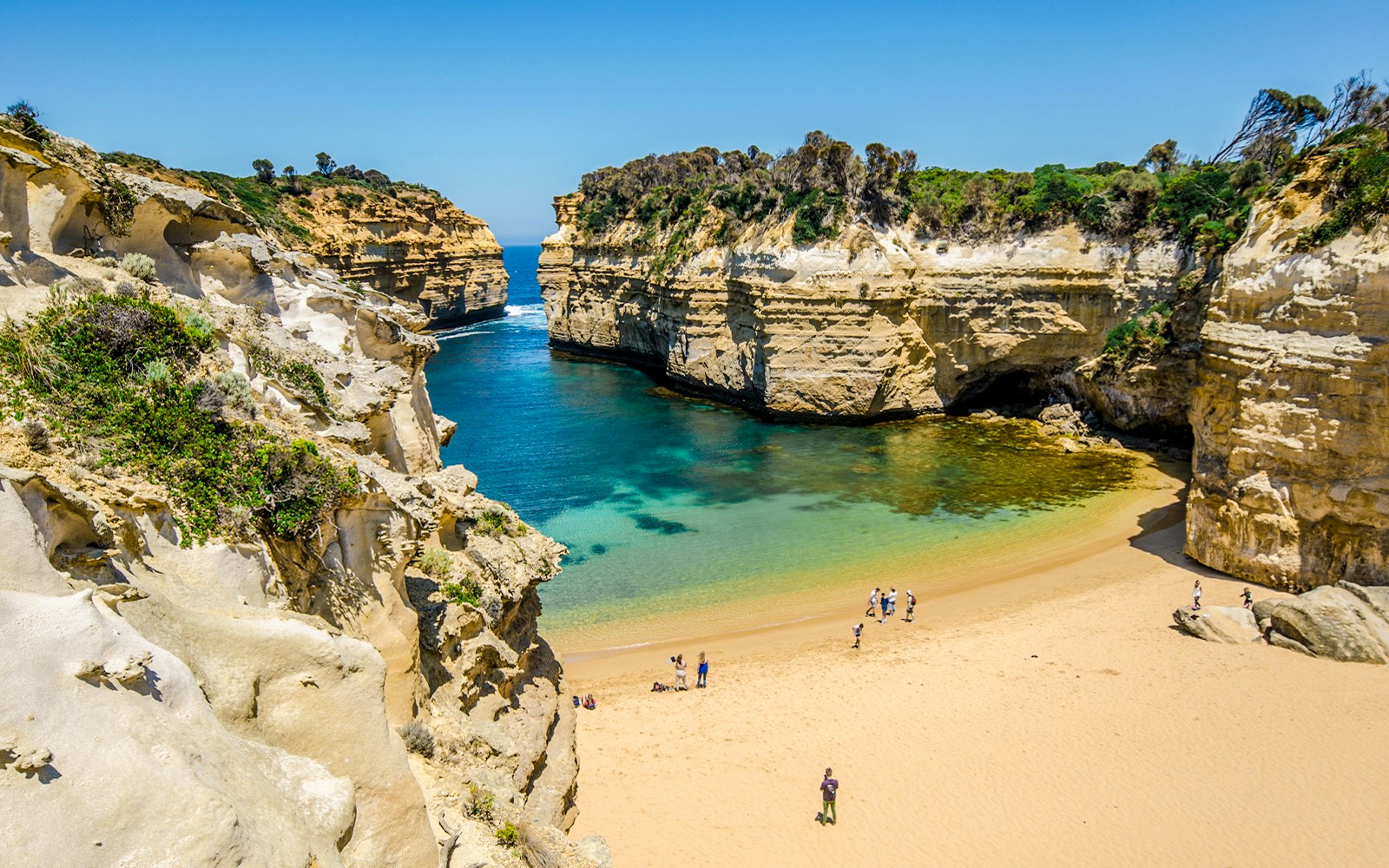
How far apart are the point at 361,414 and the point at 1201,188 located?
1321 inches

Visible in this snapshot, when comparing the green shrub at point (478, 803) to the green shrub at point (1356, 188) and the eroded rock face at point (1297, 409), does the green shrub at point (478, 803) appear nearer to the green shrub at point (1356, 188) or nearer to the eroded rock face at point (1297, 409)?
the eroded rock face at point (1297, 409)

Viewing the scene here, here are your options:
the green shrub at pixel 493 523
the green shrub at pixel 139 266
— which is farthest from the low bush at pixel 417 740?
the green shrub at pixel 139 266

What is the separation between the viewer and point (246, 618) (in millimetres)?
6234

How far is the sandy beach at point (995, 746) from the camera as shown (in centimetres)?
1152

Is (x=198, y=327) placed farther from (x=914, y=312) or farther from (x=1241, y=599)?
(x=914, y=312)

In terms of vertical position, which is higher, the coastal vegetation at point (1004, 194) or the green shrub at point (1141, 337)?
the coastal vegetation at point (1004, 194)

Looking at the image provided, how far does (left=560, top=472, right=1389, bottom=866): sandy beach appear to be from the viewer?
37.8ft

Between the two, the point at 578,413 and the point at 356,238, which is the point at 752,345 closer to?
the point at 578,413

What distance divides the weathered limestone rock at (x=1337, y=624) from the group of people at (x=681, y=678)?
11948mm

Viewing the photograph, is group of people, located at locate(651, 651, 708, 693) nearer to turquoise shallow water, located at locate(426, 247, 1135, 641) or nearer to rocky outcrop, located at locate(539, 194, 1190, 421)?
turquoise shallow water, located at locate(426, 247, 1135, 641)

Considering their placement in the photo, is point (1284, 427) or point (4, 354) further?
point (1284, 427)

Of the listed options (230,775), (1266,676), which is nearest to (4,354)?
(230,775)

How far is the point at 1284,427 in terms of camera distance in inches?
719

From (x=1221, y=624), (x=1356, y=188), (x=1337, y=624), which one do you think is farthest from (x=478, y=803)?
(x=1356, y=188)
